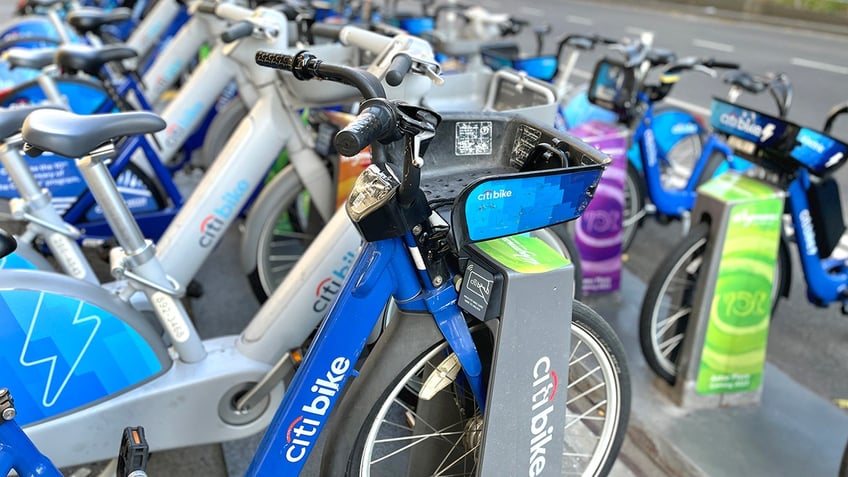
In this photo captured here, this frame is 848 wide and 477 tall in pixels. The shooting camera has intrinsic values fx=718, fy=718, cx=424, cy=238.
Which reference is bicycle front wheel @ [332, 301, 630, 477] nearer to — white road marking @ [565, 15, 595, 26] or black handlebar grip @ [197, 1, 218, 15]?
black handlebar grip @ [197, 1, 218, 15]

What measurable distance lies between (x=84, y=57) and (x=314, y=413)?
227 centimetres

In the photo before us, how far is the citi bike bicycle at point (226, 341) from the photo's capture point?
1769 millimetres

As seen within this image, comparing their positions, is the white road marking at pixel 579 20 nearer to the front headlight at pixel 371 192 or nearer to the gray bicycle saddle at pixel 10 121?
the gray bicycle saddle at pixel 10 121

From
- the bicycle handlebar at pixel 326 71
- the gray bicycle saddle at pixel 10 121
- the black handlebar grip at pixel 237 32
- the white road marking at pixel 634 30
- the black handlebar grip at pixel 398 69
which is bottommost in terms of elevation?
the white road marking at pixel 634 30

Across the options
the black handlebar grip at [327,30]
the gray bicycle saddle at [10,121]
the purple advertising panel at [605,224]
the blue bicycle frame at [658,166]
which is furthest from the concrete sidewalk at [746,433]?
the gray bicycle saddle at [10,121]

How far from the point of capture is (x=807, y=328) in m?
3.55

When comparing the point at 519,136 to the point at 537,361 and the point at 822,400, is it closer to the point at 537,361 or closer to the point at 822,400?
the point at 537,361

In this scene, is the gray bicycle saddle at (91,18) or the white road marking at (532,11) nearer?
the gray bicycle saddle at (91,18)

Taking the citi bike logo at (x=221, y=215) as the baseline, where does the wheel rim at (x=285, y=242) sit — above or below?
below

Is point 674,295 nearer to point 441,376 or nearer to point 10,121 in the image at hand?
point 441,376

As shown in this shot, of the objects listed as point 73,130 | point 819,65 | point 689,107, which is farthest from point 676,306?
point 819,65

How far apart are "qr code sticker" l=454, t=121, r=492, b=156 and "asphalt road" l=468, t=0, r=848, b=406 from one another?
2053mm


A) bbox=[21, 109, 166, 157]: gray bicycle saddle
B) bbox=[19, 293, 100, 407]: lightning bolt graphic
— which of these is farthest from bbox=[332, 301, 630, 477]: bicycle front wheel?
bbox=[21, 109, 166, 157]: gray bicycle saddle

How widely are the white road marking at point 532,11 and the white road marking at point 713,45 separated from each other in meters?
4.18
